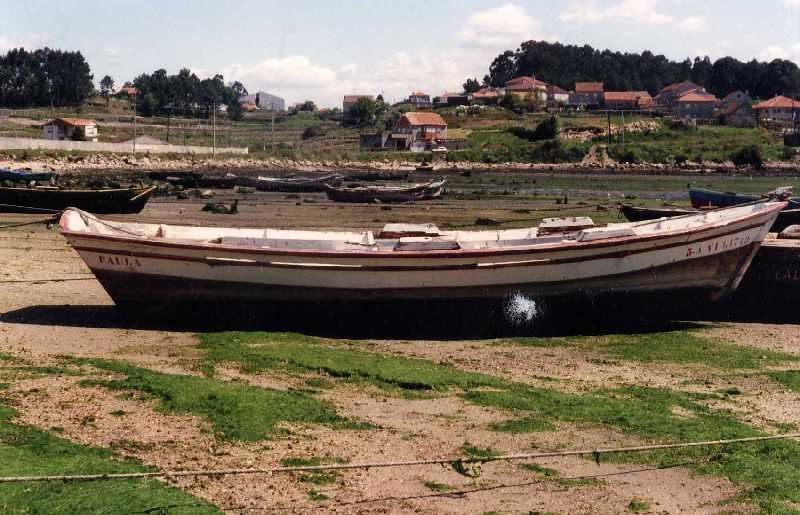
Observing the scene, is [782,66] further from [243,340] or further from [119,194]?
[243,340]

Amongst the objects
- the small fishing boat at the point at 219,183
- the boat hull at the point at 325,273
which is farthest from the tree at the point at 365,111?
the boat hull at the point at 325,273

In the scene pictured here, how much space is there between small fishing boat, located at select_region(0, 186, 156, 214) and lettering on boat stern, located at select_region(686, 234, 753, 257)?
26448mm

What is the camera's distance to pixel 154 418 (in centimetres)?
1209

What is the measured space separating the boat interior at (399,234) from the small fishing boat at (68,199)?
18.4m

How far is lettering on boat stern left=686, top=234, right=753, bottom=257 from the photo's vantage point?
2028 cm

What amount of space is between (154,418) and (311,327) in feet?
23.5

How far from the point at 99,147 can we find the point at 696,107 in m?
103

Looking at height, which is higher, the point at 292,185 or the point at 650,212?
the point at 650,212

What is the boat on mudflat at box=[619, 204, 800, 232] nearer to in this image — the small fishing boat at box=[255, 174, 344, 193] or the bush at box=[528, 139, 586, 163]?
the small fishing boat at box=[255, 174, 344, 193]

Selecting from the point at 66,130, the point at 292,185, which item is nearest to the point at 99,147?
the point at 66,130

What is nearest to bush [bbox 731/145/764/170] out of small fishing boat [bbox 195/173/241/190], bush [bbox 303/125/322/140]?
small fishing boat [bbox 195/173/241/190]

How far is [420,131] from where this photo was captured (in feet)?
415

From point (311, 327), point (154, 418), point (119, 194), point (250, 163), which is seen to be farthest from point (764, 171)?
point (154, 418)

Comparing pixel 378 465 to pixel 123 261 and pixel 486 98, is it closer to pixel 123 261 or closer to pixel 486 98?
pixel 123 261
